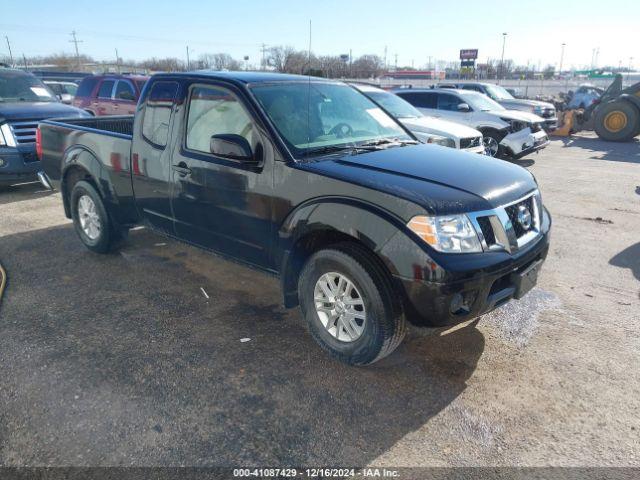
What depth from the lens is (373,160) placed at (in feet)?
11.2

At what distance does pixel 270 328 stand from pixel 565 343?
2.23 metres

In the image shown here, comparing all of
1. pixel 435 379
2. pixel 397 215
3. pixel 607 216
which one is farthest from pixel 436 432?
pixel 607 216

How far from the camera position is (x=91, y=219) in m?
5.37

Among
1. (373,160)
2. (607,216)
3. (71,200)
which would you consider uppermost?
(373,160)

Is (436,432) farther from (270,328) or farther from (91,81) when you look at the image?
(91,81)

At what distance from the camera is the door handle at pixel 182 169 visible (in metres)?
4.00

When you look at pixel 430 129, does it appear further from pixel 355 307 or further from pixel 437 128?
pixel 355 307

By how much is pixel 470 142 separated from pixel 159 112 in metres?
6.52

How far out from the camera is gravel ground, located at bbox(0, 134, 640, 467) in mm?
2572

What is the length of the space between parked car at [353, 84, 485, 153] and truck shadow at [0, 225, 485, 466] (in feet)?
17.3

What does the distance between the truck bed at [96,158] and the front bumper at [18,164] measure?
2.32 meters

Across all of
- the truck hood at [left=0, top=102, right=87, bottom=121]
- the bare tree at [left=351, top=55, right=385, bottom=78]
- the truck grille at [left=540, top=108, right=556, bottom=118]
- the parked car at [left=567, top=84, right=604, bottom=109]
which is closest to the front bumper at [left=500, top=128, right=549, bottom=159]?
the truck grille at [left=540, top=108, right=556, bottom=118]

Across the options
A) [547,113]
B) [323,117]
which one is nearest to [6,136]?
[323,117]

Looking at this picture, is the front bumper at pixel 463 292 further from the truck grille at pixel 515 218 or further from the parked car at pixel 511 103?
the parked car at pixel 511 103
